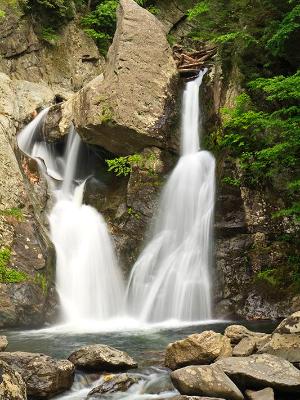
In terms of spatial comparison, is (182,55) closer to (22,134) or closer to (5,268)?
(22,134)

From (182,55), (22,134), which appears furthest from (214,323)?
(182,55)

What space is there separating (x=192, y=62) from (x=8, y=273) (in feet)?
34.1

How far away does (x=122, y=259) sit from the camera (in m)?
12.2

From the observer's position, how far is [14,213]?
11578 millimetres

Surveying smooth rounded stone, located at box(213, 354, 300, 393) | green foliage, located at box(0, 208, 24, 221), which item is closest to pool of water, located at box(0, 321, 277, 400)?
smooth rounded stone, located at box(213, 354, 300, 393)

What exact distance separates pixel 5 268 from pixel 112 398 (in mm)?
5882

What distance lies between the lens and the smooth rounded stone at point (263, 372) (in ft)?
17.1

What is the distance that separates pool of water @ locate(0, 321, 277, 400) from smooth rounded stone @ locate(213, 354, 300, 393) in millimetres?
796

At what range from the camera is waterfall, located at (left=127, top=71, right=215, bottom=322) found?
10617 millimetres

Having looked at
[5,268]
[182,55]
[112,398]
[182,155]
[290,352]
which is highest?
[182,55]

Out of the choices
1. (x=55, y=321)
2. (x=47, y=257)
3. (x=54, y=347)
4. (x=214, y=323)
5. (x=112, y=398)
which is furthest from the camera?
(x=47, y=257)

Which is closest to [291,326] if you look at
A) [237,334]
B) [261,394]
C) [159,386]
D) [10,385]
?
[237,334]

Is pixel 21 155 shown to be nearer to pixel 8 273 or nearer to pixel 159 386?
pixel 8 273

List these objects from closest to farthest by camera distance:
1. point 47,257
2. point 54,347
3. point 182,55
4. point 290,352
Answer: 1. point 290,352
2. point 54,347
3. point 47,257
4. point 182,55
